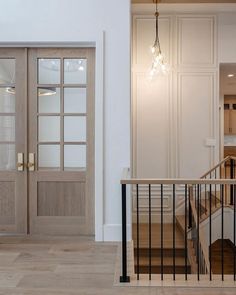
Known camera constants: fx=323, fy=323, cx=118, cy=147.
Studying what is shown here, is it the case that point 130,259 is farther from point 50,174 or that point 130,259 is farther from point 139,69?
point 139,69

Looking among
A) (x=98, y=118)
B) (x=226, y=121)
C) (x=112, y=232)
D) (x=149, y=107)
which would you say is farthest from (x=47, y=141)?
(x=226, y=121)

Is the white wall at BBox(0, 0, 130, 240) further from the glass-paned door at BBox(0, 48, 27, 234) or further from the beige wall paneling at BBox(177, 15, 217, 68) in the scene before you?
the beige wall paneling at BBox(177, 15, 217, 68)

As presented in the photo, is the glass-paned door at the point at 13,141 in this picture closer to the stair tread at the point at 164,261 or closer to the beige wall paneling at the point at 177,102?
the stair tread at the point at 164,261

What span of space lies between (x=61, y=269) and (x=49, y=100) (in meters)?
1.97

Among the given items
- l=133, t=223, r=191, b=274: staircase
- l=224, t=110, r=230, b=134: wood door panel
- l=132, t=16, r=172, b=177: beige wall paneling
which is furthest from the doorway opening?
l=133, t=223, r=191, b=274: staircase

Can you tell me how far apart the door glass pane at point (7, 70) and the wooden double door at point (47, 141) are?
1 centimetres

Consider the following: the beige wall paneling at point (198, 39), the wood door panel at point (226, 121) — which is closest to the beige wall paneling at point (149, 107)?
the beige wall paneling at point (198, 39)

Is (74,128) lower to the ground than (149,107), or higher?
lower

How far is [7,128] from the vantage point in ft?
13.0

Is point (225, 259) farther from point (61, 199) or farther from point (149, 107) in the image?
point (61, 199)

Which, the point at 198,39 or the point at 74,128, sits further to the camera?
the point at 198,39

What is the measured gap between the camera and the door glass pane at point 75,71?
12.8 ft

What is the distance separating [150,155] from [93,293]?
11.7 feet

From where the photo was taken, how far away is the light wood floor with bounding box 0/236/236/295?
2.65 m
